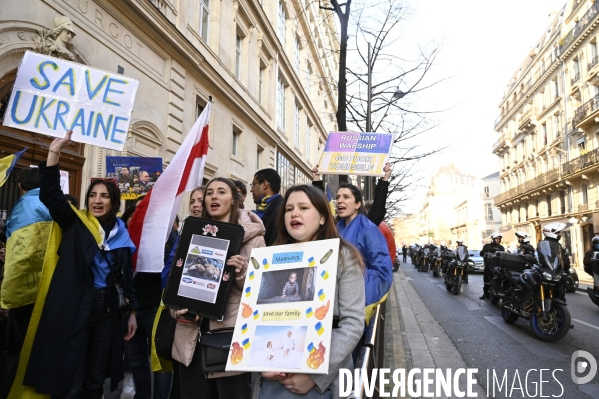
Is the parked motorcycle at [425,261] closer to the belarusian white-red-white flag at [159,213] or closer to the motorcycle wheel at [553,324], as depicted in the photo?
the motorcycle wheel at [553,324]

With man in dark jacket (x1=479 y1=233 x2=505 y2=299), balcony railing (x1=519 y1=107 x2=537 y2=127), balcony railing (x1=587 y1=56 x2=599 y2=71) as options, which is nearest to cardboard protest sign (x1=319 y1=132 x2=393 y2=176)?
man in dark jacket (x1=479 y1=233 x2=505 y2=299)

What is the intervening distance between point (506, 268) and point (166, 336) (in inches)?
330

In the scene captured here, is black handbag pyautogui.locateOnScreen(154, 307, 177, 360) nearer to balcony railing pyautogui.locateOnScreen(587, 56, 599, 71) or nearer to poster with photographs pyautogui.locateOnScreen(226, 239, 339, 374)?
poster with photographs pyautogui.locateOnScreen(226, 239, 339, 374)

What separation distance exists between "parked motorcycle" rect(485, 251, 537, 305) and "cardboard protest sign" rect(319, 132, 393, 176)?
12.3ft

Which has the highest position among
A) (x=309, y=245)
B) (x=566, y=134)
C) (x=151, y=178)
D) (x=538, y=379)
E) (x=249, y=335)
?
(x=566, y=134)

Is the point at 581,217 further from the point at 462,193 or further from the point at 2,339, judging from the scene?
the point at 462,193

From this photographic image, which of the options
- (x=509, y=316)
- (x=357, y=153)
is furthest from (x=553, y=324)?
(x=357, y=153)

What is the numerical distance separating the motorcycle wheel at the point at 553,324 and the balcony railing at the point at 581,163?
2824 cm

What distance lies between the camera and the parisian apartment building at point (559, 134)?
31594 mm

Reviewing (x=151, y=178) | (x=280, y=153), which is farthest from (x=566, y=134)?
(x=151, y=178)

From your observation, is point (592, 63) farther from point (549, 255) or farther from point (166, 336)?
point (166, 336)

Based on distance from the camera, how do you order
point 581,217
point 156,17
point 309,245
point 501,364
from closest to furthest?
1. point 309,245
2. point 501,364
3. point 156,17
4. point 581,217

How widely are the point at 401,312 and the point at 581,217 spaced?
97.1 ft

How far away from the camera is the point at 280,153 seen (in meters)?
24.6
